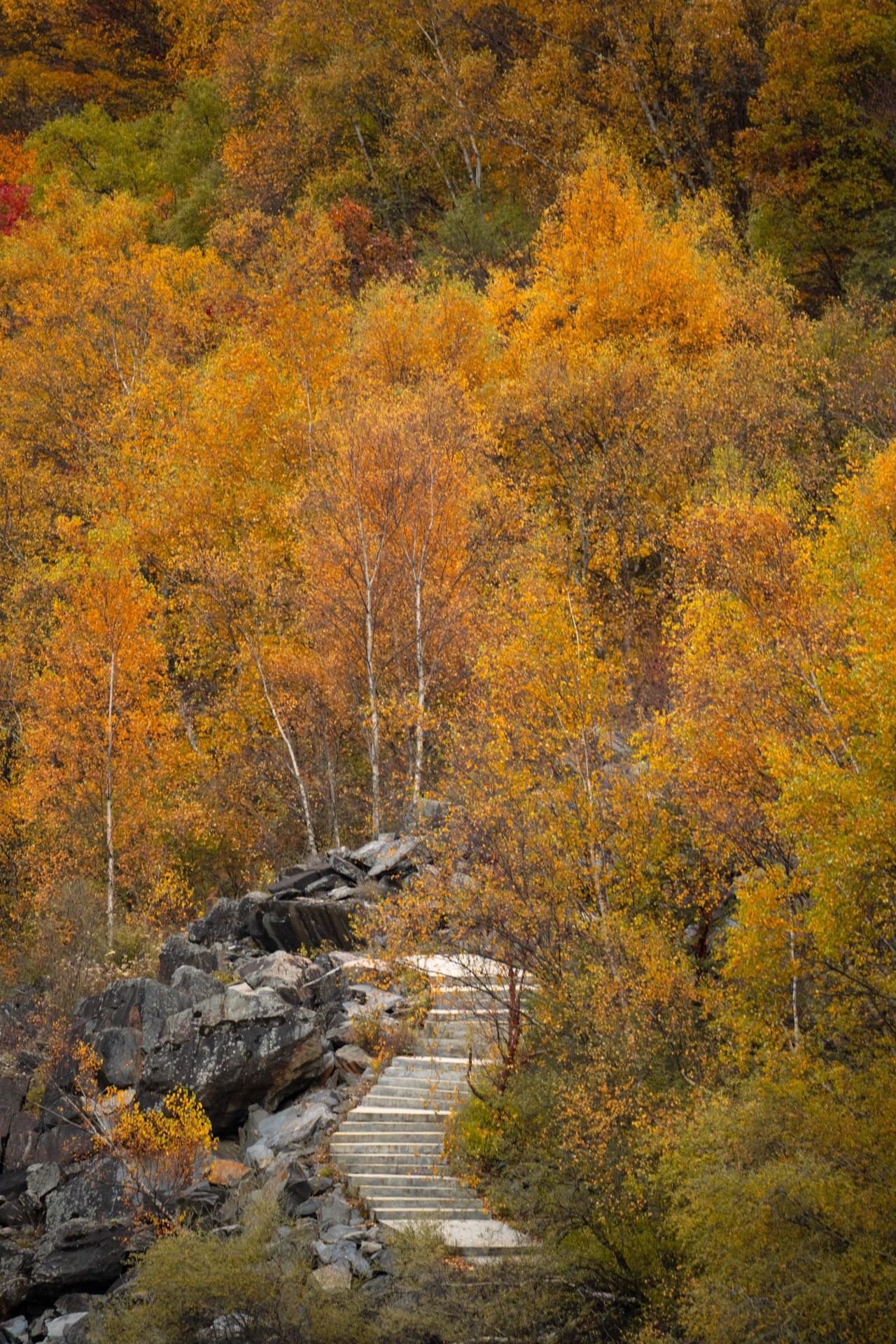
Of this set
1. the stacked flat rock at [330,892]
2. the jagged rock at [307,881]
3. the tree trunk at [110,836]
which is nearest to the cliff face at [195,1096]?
the stacked flat rock at [330,892]

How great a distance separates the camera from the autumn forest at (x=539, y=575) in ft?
45.5

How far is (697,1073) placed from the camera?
1543 cm

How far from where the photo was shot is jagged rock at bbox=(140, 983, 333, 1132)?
59.5 feet

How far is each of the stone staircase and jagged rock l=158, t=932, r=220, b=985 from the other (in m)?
4.67

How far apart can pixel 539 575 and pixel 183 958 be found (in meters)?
13.4

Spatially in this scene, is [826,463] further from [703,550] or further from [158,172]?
[158,172]

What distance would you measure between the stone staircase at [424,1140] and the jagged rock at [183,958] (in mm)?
4666

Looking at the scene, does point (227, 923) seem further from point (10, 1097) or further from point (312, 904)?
point (10, 1097)

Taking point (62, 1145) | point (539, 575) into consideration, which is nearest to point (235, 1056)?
point (62, 1145)

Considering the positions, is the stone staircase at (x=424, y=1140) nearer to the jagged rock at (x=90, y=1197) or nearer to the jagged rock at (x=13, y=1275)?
the jagged rock at (x=90, y=1197)

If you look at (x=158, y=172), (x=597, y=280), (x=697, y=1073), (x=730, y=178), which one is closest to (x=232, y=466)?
(x=597, y=280)

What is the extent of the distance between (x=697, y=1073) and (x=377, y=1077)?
17.5 ft

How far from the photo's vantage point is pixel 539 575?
29.5 m

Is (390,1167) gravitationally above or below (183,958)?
above
